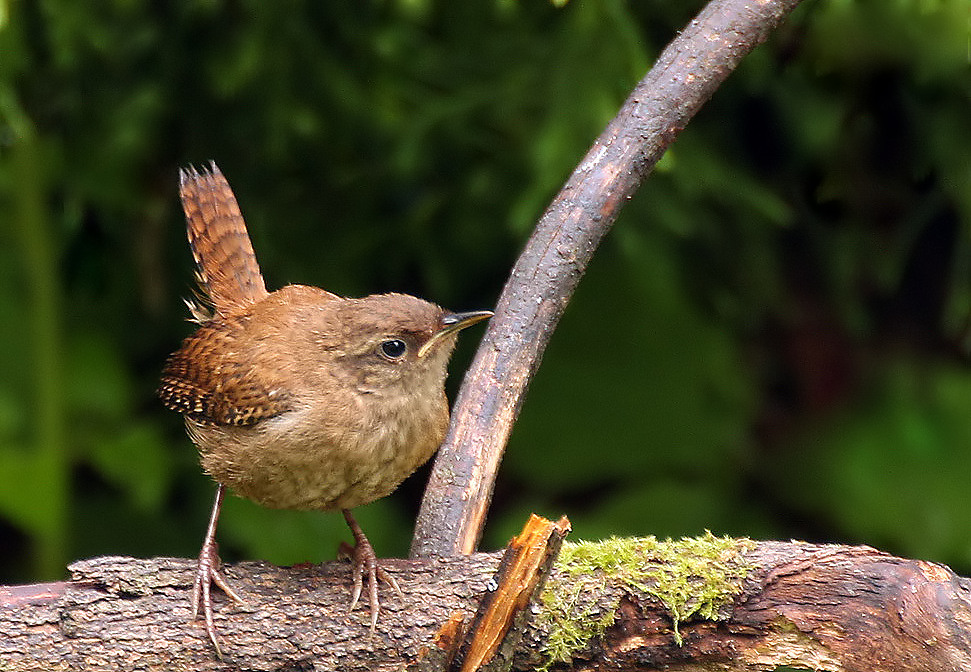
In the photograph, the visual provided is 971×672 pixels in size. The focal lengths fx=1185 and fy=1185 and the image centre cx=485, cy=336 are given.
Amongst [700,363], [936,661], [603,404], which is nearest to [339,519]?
[603,404]

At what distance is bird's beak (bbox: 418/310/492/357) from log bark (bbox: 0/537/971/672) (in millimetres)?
624

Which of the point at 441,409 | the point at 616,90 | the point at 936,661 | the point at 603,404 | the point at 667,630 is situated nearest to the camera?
the point at 936,661

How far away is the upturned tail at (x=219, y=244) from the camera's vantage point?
3527mm

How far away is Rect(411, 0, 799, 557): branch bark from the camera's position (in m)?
2.94

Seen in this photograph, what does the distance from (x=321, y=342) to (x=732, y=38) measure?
1.30 meters

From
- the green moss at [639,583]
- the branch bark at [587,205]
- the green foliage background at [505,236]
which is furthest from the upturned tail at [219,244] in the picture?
the green moss at [639,583]

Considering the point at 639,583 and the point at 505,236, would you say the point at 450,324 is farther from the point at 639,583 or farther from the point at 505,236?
the point at 505,236

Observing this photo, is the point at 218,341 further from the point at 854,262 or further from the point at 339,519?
the point at 854,262

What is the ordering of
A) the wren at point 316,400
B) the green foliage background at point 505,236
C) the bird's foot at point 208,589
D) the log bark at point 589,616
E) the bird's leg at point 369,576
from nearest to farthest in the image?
1. the log bark at point 589,616
2. the bird's foot at point 208,589
3. the bird's leg at point 369,576
4. the wren at point 316,400
5. the green foliage background at point 505,236

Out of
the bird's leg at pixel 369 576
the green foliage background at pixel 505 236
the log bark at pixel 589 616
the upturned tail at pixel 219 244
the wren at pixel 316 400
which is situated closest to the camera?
the log bark at pixel 589 616

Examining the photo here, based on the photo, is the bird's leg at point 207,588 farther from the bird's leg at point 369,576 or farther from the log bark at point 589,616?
the bird's leg at point 369,576

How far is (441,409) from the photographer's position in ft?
9.74

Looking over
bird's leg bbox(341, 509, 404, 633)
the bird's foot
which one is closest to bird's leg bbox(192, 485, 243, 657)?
the bird's foot

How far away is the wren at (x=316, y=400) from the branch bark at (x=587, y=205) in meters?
0.11
